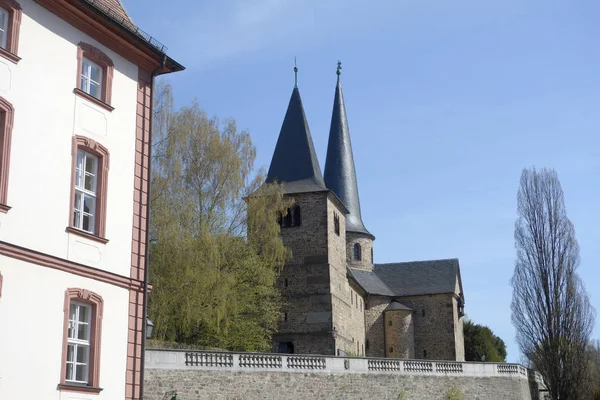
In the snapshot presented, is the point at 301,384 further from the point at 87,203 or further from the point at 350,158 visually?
the point at 350,158

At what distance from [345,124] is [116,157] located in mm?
45477

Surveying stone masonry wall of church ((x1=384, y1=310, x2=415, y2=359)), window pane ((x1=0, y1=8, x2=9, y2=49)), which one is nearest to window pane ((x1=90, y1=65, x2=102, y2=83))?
window pane ((x1=0, y1=8, x2=9, y2=49))

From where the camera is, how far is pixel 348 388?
2898 centimetres

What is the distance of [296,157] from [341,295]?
7.75m

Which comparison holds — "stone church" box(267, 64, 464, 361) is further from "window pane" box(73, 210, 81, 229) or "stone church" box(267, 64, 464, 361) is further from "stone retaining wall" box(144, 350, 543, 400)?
"window pane" box(73, 210, 81, 229)

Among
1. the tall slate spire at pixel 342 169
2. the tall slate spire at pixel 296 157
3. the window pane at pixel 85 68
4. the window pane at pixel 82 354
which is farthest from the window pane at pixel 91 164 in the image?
the tall slate spire at pixel 342 169

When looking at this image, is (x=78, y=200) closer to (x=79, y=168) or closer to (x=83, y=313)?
(x=79, y=168)

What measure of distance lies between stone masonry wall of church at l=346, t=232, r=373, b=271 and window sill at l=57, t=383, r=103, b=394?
137ft

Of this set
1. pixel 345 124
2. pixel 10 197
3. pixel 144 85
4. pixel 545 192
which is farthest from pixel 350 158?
pixel 10 197

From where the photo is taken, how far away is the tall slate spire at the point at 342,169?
57.4m

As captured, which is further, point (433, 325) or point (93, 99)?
point (433, 325)

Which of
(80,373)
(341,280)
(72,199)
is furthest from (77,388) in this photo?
(341,280)

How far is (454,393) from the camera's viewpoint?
32469mm

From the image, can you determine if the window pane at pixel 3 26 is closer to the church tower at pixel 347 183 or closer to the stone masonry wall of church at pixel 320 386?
the stone masonry wall of church at pixel 320 386
